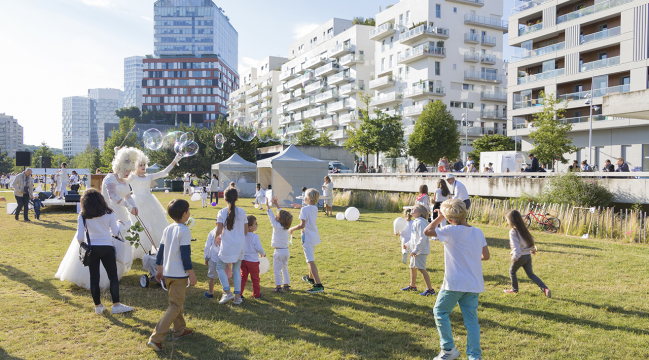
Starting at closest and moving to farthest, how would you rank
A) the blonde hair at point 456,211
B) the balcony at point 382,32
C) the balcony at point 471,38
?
1. the blonde hair at point 456,211
2. the balcony at point 471,38
3. the balcony at point 382,32

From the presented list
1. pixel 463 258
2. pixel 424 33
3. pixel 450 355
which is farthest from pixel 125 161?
pixel 424 33

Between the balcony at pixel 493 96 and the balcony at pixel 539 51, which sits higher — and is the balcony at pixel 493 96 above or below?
below

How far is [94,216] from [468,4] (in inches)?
2323

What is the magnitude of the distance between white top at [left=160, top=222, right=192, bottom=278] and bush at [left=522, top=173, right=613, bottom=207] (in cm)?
1398

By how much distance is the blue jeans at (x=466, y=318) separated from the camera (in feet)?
13.2

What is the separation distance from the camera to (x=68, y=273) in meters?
6.52

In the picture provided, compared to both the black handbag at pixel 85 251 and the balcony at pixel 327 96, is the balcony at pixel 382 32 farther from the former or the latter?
the black handbag at pixel 85 251

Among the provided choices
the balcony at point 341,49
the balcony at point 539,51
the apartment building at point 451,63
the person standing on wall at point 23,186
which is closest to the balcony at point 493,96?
the apartment building at point 451,63

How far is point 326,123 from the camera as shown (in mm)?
69062

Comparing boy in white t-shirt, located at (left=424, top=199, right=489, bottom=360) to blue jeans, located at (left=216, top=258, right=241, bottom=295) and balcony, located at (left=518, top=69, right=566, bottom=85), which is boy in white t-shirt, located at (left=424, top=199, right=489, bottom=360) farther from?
balcony, located at (left=518, top=69, right=566, bottom=85)

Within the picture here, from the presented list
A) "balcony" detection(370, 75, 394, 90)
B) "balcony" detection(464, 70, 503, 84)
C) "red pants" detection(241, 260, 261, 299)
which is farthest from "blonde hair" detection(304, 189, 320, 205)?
"balcony" detection(370, 75, 394, 90)

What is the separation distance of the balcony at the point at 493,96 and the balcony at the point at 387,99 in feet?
34.9

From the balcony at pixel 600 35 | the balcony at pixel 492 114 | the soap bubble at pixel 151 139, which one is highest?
the balcony at pixel 600 35

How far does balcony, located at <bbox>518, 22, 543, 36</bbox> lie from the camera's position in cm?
4191
